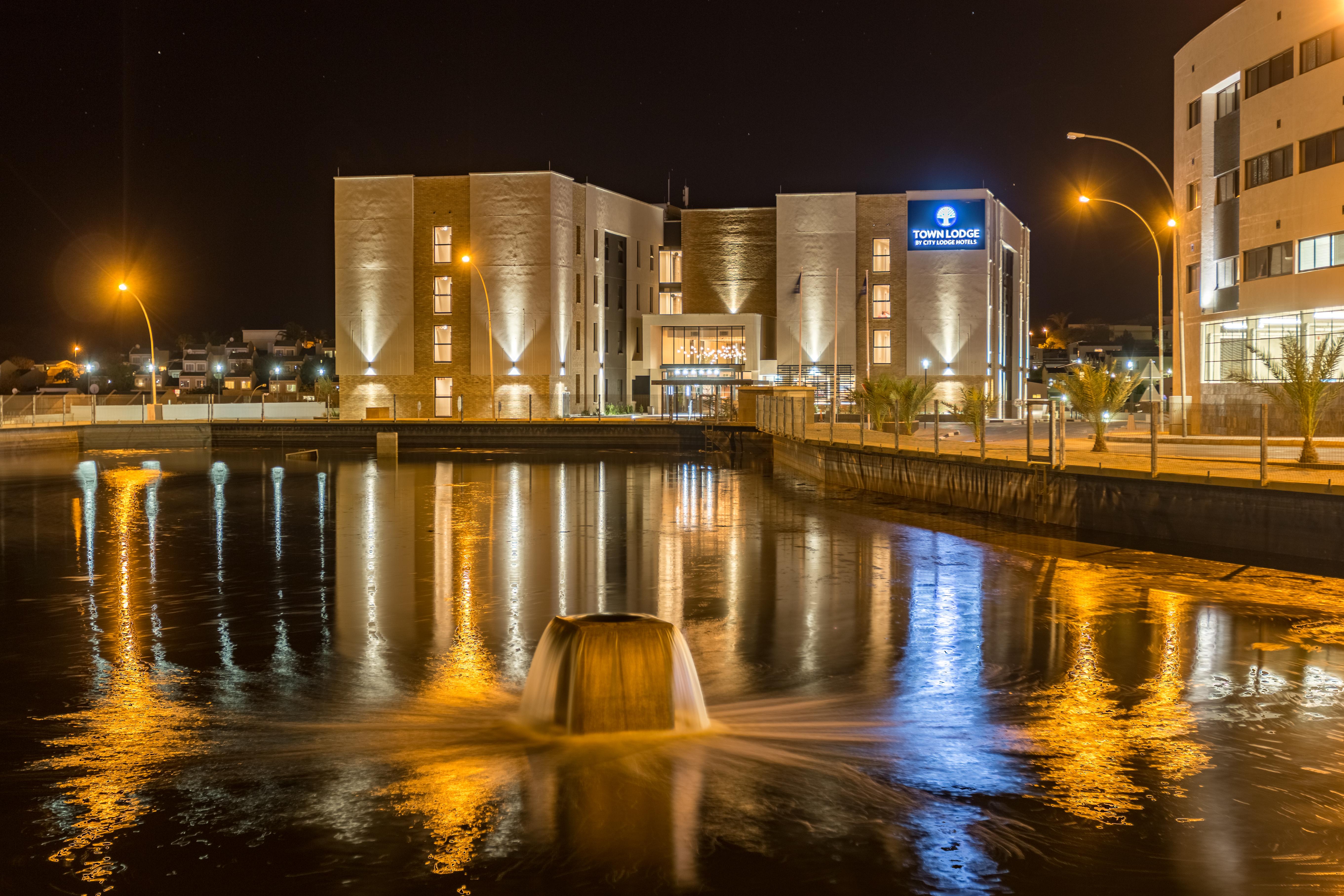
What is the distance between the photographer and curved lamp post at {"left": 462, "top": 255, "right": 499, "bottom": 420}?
2434 inches

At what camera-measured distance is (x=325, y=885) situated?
5.92 m

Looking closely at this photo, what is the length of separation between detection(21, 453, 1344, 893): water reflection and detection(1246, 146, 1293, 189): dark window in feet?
82.6

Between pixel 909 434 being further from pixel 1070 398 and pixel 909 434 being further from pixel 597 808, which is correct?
pixel 597 808

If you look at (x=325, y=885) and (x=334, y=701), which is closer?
(x=325, y=885)

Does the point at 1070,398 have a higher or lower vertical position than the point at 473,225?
lower

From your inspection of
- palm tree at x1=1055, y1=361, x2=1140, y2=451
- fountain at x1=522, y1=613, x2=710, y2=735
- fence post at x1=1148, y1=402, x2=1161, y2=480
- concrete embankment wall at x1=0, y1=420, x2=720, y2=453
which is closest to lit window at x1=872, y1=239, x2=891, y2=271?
concrete embankment wall at x1=0, y1=420, x2=720, y2=453

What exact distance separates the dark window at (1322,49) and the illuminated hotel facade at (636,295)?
3860 centimetres

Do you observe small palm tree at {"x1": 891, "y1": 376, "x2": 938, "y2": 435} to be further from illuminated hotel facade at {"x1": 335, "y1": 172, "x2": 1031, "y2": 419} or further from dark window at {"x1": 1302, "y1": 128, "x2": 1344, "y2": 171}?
illuminated hotel facade at {"x1": 335, "y1": 172, "x2": 1031, "y2": 419}

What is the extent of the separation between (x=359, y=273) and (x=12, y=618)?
63.7 meters

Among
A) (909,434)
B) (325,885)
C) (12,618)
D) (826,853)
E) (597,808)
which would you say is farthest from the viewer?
(909,434)

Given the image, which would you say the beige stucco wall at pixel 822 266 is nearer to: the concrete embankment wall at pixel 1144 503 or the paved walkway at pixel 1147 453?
the paved walkway at pixel 1147 453

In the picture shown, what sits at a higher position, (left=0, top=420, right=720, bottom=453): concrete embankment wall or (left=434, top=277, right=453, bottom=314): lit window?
(left=434, top=277, right=453, bottom=314): lit window

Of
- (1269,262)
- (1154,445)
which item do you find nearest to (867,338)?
(1269,262)

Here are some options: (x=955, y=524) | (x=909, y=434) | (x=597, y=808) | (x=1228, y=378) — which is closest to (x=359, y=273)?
(x=909, y=434)
